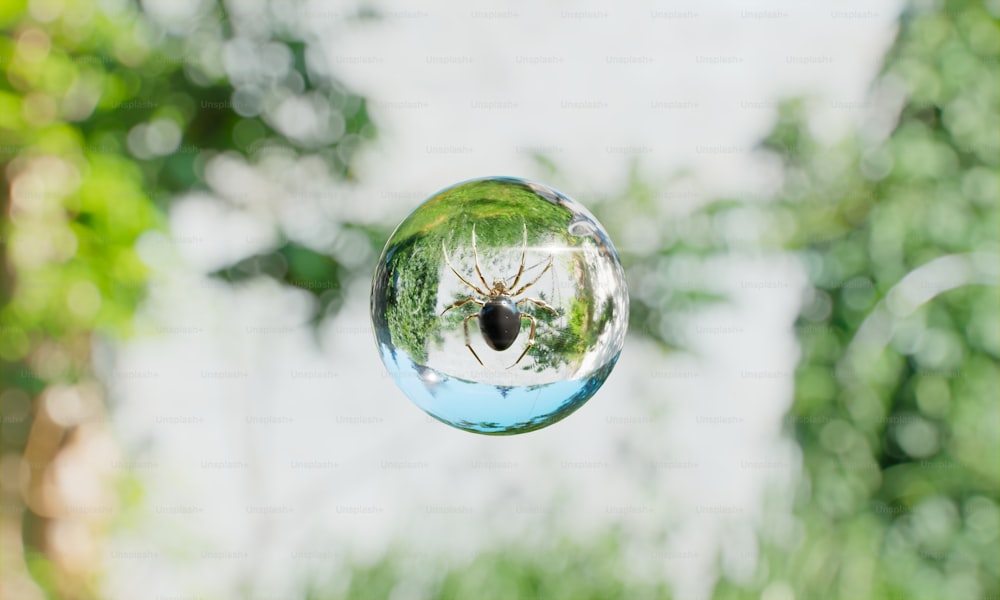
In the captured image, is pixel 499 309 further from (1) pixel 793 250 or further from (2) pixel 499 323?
(1) pixel 793 250

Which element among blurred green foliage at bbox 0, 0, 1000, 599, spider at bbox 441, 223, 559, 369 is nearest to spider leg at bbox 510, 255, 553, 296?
spider at bbox 441, 223, 559, 369

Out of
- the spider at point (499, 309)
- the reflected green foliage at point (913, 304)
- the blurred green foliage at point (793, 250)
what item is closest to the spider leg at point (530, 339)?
the spider at point (499, 309)

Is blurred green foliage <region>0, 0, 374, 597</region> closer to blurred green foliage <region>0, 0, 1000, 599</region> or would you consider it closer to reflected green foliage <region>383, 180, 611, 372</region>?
blurred green foliage <region>0, 0, 1000, 599</region>

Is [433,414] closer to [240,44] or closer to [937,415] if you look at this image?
[240,44]

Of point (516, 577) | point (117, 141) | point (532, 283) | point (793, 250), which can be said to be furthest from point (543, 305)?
point (793, 250)

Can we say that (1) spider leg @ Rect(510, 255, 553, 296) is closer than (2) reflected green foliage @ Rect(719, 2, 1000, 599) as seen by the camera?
Yes

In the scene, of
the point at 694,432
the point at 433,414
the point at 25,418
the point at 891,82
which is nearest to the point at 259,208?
the point at 25,418

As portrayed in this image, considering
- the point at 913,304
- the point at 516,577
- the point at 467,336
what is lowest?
the point at 516,577
